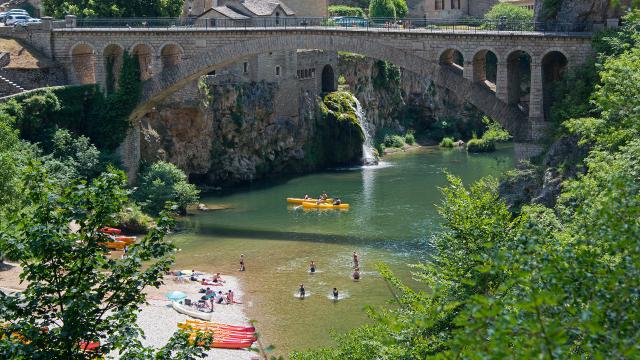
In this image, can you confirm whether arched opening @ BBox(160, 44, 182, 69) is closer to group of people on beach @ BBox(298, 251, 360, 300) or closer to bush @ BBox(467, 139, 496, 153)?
group of people on beach @ BBox(298, 251, 360, 300)

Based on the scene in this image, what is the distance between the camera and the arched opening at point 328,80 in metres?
90.3

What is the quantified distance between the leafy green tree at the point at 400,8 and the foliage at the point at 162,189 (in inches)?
2267

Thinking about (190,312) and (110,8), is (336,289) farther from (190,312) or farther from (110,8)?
(110,8)

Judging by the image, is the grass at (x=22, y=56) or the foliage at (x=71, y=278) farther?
the grass at (x=22, y=56)

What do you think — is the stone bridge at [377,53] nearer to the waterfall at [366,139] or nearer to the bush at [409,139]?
the waterfall at [366,139]

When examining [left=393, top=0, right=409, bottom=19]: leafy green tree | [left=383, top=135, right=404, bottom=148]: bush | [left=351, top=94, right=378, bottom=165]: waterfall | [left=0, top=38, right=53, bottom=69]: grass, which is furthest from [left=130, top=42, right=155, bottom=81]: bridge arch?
[left=393, top=0, right=409, bottom=19]: leafy green tree

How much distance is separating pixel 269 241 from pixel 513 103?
1593 centimetres

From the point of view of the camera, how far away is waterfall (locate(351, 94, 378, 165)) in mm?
86875

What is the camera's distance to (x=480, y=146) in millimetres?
93500

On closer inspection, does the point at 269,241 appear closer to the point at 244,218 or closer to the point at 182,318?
the point at 244,218

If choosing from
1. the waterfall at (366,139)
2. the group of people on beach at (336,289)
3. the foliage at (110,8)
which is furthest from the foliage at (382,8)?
the group of people on beach at (336,289)

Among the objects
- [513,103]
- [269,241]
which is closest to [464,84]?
[513,103]

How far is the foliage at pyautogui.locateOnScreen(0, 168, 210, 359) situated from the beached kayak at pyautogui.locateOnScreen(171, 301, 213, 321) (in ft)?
77.2

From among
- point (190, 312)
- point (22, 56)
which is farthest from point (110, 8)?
point (190, 312)
